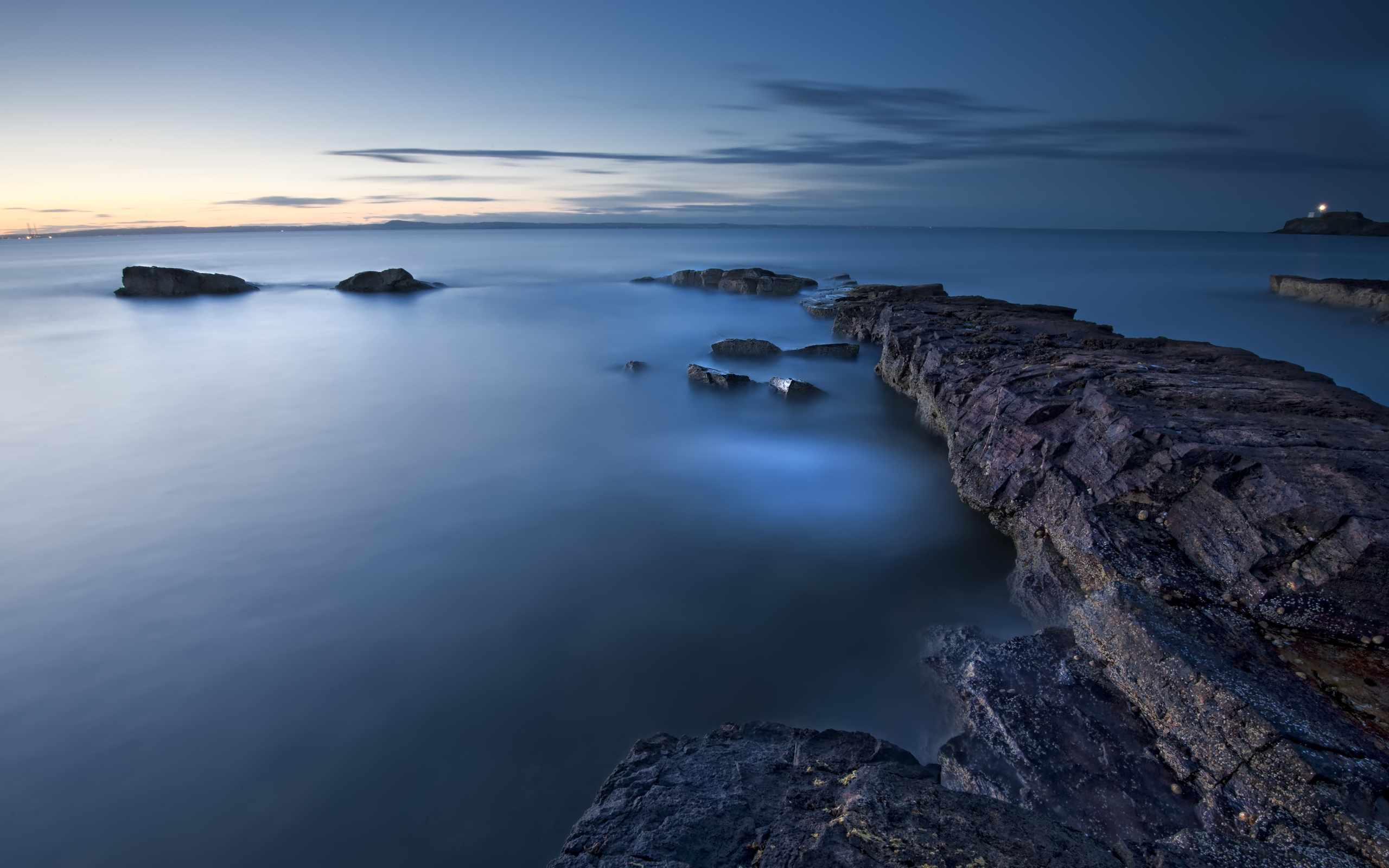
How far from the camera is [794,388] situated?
1312cm

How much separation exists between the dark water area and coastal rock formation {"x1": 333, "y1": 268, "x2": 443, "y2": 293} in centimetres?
1604

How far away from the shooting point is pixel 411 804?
14.5 ft

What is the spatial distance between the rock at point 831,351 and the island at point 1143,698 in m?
9.58

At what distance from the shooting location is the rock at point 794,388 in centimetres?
1309

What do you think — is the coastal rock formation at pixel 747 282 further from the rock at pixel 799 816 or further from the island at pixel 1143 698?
the rock at pixel 799 816

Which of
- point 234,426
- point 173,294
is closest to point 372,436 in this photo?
point 234,426

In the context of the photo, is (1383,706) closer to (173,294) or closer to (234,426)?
(234,426)

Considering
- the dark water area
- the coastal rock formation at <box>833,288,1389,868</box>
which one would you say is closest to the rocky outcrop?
the dark water area

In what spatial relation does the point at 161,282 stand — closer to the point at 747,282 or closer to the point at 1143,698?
the point at 747,282

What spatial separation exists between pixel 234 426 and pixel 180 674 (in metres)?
7.87

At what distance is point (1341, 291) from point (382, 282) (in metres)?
39.2

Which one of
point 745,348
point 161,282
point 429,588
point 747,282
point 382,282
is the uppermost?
point 747,282

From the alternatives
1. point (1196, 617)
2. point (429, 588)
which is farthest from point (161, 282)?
point (1196, 617)

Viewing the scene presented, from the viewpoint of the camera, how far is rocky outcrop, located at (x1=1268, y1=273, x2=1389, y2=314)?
18.8m
